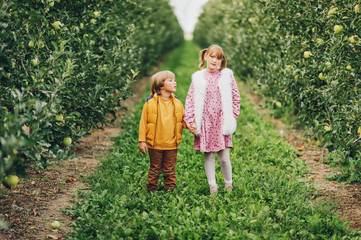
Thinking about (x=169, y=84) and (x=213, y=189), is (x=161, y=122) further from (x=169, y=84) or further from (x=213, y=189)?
(x=213, y=189)

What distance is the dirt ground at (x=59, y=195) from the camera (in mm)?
3277

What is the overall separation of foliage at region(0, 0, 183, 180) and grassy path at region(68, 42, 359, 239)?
73cm

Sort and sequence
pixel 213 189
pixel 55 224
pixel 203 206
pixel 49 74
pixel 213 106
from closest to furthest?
pixel 55 224 → pixel 203 206 → pixel 49 74 → pixel 213 106 → pixel 213 189

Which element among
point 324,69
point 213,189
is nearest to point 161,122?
point 213,189

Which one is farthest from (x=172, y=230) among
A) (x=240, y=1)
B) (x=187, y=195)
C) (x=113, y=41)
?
(x=240, y=1)

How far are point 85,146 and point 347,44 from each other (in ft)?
14.1

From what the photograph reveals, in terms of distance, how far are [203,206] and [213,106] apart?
42.6 inches

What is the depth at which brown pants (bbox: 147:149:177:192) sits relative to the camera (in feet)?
12.5

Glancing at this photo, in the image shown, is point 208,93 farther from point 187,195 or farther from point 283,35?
point 283,35

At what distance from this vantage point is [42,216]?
3.50 meters

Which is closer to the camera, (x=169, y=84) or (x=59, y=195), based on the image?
(x=169, y=84)

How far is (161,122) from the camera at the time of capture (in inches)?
147

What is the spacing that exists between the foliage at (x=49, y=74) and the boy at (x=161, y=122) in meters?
0.68

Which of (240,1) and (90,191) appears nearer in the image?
(90,191)
